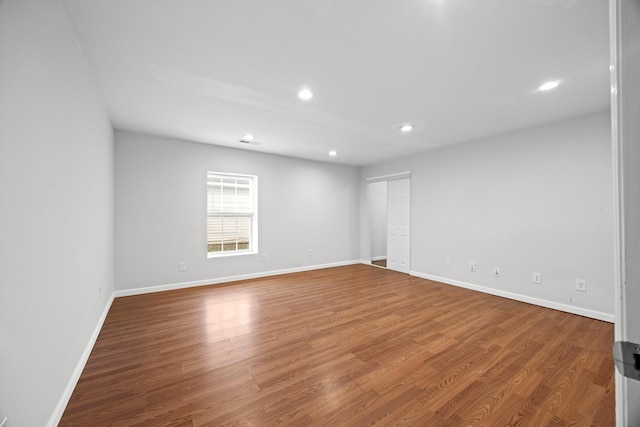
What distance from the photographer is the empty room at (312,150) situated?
1196 mm

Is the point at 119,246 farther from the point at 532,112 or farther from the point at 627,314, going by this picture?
the point at 532,112

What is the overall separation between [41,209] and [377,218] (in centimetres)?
622

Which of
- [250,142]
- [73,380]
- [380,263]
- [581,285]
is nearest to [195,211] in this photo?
[250,142]

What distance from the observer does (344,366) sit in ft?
6.56

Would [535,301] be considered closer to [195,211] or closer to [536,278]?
[536,278]

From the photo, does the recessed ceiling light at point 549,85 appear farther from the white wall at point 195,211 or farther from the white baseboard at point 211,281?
the white baseboard at point 211,281

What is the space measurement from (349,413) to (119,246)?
3833 millimetres

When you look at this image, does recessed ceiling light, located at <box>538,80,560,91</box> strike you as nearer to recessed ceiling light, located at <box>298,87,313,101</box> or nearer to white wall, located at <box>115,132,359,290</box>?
recessed ceiling light, located at <box>298,87,313,101</box>

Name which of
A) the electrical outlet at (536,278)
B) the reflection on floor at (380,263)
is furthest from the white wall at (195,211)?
the electrical outlet at (536,278)

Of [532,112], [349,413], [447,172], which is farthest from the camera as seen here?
[447,172]

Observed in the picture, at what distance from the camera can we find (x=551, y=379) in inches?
73.0

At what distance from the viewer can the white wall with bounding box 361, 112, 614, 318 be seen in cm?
298

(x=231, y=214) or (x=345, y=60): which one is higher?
(x=345, y=60)

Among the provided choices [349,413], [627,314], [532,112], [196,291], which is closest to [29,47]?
[627,314]
